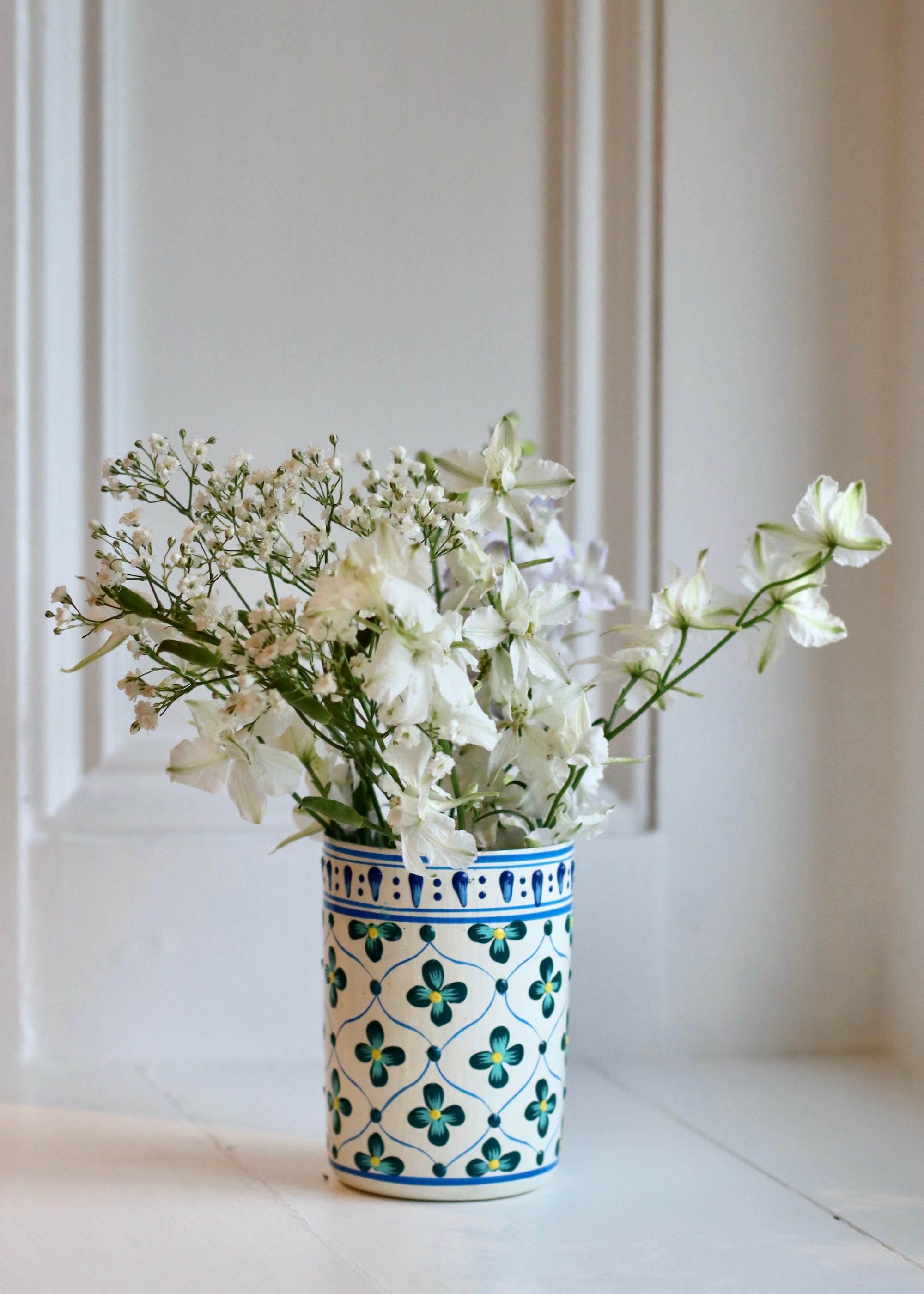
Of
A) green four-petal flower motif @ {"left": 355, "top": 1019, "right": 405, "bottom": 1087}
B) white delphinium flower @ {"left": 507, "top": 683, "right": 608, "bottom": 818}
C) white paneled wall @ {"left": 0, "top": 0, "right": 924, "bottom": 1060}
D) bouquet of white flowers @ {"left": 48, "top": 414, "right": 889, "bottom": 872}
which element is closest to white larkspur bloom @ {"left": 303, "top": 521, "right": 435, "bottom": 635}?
bouquet of white flowers @ {"left": 48, "top": 414, "right": 889, "bottom": 872}

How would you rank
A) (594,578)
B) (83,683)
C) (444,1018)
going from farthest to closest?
(83,683) → (594,578) → (444,1018)

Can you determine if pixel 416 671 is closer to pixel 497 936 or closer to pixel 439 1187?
pixel 497 936

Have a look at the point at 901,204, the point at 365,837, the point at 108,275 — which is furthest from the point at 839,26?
the point at 365,837

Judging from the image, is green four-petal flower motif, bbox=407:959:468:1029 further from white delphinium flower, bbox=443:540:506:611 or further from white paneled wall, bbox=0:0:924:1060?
white paneled wall, bbox=0:0:924:1060

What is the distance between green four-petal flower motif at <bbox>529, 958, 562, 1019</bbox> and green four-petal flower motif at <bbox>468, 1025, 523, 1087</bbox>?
24 mm

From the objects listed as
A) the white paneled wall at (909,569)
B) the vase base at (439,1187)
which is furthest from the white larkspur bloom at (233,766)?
the white paneled wall at (909,569)

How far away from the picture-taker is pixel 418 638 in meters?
0.56

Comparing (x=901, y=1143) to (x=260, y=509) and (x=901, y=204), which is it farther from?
(x=901, y=204)

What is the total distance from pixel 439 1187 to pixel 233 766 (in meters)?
0.24

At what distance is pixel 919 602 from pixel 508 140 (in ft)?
1.52

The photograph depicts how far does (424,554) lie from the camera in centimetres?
57

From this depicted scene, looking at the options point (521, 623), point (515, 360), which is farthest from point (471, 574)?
point (515, 360)

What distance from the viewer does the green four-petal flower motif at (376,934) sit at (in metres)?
0.66

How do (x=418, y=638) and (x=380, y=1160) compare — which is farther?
(x=380, y=1160)
